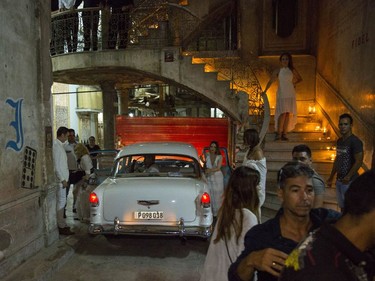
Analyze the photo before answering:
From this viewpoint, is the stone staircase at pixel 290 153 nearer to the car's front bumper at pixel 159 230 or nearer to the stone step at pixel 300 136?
the stone step at pixel 300 136

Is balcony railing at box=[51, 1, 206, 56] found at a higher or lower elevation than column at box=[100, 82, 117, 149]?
higher

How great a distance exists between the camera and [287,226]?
5.68ft

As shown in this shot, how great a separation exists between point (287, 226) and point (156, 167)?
4.93m

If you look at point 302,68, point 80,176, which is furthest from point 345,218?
point 302,68

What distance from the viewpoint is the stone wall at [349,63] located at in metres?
6.49

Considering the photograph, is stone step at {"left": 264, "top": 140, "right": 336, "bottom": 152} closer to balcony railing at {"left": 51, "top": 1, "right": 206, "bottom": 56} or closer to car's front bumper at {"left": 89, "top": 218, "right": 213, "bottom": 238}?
car's front bumper at {"left": 89, "top": 218, "right": 213, "bottom": 238}

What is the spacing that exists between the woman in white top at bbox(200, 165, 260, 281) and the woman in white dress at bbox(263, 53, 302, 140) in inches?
234

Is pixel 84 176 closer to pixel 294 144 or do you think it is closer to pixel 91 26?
pixel 294 144

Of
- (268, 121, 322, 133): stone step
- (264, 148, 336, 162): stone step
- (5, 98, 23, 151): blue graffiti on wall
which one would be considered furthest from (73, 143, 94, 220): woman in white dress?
(268, 121, 322, 133): stone step

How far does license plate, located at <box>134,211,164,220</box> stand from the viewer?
193 inches

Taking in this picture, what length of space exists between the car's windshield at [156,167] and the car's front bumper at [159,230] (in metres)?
1.10

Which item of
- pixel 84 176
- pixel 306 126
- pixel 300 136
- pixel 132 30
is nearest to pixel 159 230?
pixel 84 176

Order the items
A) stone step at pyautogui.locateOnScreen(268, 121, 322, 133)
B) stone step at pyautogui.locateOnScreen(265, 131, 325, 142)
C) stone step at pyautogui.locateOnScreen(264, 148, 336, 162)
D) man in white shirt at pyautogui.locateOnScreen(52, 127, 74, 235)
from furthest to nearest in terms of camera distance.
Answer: stone step at pyautogui.locateOnScreen(268, 121, 322, 133) → stone step at pyautogui.locateOnScreen(265, 131, 325, 142) → stone step at pyautogui.locateOnScreen(264, 148, 336, 162) → man in white shirt at pyautogui.locateOnScreen(52, 127, 74, 235)

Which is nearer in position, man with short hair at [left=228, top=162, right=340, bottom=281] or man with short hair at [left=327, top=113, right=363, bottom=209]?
man with short hair at [left=228, top=162, right=340, bottom=281]
